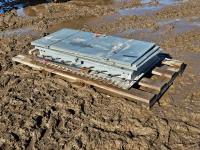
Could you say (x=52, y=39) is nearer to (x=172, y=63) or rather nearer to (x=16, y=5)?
(x=172, y=63)

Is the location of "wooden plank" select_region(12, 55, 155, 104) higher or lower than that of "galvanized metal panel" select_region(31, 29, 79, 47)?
lower

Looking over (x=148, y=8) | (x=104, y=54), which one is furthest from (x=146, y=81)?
(x=148, y=8)

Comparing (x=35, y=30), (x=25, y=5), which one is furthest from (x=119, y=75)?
(x=25, y=5)

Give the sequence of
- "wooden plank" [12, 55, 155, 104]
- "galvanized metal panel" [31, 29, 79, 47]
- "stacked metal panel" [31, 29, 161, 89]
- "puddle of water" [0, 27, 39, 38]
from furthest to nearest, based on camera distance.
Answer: "puddle of water" [0, 27, 39, 38] → "galvanized metal panel" [31, 29, 79, 47] → "stacked metal panel" [31, 29, 161, 89] → "wooden plank" [12, 55, 155, 104]

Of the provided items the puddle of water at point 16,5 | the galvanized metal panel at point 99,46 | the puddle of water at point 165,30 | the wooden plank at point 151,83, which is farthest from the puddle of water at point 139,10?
the wooden plank at point 151,83

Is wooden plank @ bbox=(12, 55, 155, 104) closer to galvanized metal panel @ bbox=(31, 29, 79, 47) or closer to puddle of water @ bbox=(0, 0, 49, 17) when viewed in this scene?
galvanized metal panel @ bbox=(31, 29, 79, 47)

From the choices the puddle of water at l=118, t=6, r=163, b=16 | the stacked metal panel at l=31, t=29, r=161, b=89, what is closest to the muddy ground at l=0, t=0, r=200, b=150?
the stacked metal panel at l=31, t=29, r=161, b=89
